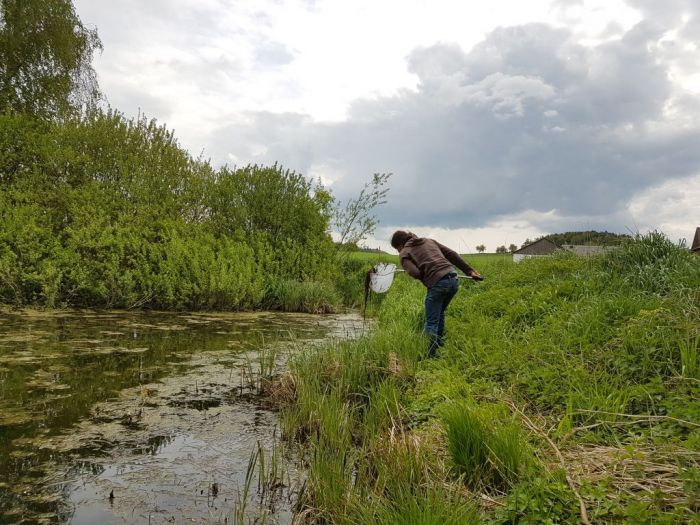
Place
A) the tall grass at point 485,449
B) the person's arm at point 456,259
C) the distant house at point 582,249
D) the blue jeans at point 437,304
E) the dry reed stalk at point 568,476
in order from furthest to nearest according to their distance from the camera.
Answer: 1. the distant house at point 582,249
2. the person's arm at point 456,259
3. the blue jeans at point 437,304
4. the tall grass at point 485,449
5. the dry reed stalk at point 568,476

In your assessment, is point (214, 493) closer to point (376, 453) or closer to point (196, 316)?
point (376, 453)

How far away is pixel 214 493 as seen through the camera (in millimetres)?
3043

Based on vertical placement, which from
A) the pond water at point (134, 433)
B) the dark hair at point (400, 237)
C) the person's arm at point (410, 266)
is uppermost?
the dark hair at point (400, 237)

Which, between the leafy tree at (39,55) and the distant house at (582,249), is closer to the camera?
the distant house at (582,249)

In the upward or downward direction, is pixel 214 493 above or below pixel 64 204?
below

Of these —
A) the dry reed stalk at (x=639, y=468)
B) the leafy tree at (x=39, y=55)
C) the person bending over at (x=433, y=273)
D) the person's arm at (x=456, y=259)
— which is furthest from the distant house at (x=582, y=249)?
the leafy tree at (x=39, y=55)

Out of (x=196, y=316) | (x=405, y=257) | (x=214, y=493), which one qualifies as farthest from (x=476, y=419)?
(x=196, y=316)

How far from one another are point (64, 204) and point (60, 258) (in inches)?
83.7

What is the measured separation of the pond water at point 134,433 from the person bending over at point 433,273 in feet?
7.13

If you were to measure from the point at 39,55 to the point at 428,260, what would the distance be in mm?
18496

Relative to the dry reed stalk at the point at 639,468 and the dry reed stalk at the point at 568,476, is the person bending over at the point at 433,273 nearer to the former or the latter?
the dry reed stalk at the point at 568,476

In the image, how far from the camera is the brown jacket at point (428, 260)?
6.10 metres

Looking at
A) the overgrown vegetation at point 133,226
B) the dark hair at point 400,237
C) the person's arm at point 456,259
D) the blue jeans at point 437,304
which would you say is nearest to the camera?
A: the blue jeans at point 437,304

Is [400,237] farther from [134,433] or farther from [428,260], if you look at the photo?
[134,433]
